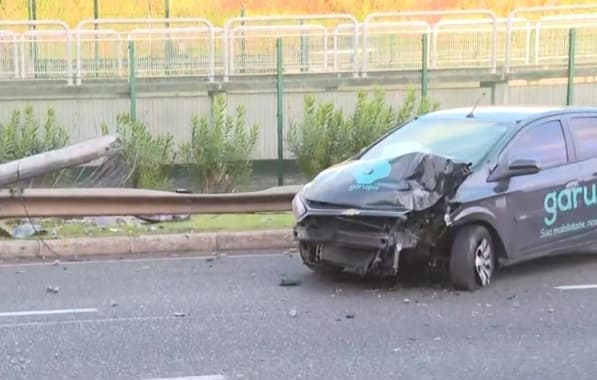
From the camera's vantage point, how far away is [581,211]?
8.24m

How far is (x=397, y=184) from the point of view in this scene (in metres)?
7.32

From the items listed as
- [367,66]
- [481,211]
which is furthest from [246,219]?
[367,66]

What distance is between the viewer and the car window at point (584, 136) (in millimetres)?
8375

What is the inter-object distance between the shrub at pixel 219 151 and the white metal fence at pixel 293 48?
1.77 m

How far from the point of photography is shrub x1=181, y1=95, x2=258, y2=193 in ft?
44.4

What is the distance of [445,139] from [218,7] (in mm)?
23880

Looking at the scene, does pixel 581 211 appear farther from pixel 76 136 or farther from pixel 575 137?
pixel 76 136

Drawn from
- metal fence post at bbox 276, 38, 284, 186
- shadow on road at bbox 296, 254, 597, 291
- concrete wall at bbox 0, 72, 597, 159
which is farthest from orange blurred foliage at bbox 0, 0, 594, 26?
shadow on road at bbox 296, 254, 597, 291

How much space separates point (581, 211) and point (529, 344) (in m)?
2.72

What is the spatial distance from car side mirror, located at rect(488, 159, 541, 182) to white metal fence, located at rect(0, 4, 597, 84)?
25.8ft

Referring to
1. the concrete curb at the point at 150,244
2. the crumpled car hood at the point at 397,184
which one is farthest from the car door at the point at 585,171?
the concrete curb at the point at 150,244

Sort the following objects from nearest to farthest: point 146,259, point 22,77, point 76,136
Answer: point 146,259, point 76,136, point 22,77

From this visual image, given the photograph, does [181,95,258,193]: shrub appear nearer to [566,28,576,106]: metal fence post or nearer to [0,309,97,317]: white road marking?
[566,28,576,106]: metal fence post

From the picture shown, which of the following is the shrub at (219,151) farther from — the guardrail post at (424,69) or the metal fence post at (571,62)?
the metal fence post at (571,62)
